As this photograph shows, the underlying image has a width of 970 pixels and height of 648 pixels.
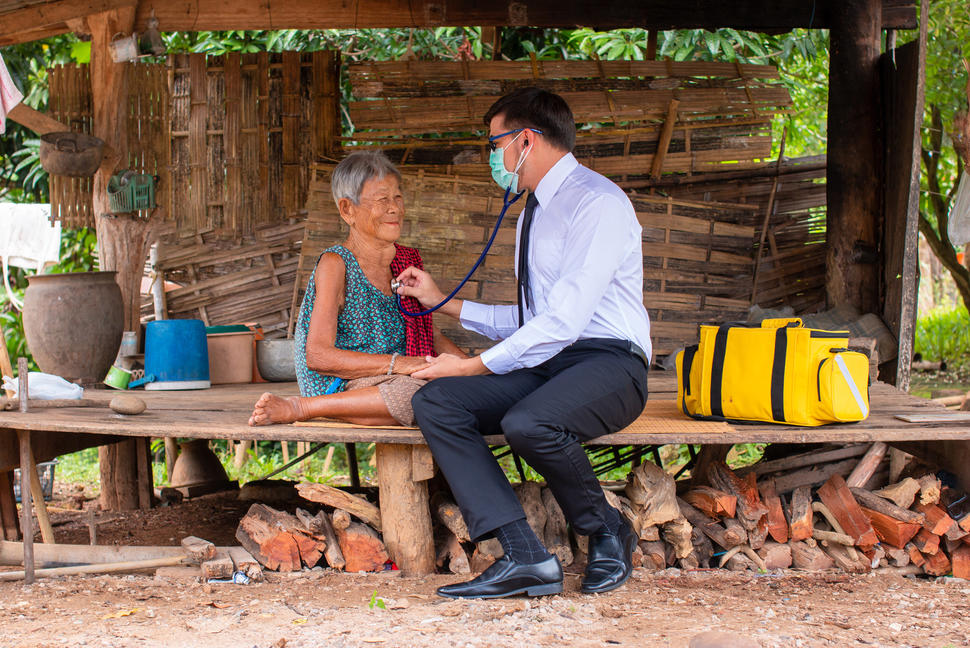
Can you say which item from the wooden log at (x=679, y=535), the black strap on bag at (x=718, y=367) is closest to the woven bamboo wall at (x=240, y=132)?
the black strap on bag at (x=718, y=367)

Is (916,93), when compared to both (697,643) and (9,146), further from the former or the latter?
(9,146)

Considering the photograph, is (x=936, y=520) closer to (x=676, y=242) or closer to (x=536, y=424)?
(x=536, y=424)

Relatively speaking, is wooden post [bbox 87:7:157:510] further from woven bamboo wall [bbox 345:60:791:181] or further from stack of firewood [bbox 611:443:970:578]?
stack of firewood [bbox 611:443:970:578]

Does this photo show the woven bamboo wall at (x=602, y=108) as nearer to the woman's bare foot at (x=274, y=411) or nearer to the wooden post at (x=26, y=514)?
the woman's bare foot at (x=274, y=411)

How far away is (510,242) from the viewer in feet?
19.7

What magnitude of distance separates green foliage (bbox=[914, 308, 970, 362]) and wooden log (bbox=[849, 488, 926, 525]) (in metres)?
6.84

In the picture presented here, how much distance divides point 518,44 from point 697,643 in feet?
23.3

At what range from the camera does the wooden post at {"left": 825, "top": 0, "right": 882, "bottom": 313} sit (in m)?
5.56

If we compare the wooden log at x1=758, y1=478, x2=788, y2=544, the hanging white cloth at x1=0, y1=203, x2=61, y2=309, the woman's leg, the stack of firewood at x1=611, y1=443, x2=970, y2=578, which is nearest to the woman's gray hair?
the woman's leg

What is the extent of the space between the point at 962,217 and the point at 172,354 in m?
4.45

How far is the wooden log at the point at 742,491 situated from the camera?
3.69 meters

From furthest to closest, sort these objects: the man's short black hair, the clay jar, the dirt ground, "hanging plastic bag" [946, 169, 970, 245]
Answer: "hanging plastic bag" [946, 169, 970, 245]
the clay jar
the man's short black hair
the dirt ground

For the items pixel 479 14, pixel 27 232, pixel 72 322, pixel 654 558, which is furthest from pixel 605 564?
pixel 27 232

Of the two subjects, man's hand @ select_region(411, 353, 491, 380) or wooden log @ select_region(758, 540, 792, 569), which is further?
wooden log @ select_region(758, 540, 792, 569)
